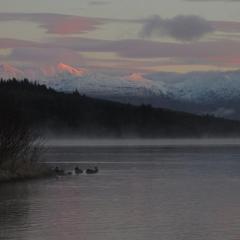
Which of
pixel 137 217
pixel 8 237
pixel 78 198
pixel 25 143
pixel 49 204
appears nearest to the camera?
pixel 8 237

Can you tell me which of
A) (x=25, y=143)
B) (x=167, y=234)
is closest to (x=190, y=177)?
(x=25, y=143)

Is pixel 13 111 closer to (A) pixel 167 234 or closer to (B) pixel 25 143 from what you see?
(B) pixel 25 143

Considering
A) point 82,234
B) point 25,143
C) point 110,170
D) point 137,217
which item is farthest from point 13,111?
point 82,234

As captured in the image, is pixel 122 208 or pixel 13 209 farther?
pixel 13 209

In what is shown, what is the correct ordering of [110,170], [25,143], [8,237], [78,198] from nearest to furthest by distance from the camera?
[8,237], [78,198], [25,143], [110,170]

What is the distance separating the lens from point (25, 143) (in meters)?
57.9

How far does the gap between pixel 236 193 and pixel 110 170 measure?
2472 cm

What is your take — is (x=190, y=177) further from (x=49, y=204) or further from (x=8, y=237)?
(x=8, y=237)

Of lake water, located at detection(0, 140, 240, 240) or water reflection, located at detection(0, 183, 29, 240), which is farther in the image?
water reflection, located at detection(0, 183, 29, 240)

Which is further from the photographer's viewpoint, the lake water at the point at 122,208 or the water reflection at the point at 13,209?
the water reflection at the point at 13,209

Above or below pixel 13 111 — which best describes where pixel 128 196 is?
below

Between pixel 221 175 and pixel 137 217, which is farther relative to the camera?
pixel 221 175

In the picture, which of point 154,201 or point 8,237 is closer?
point 8,237

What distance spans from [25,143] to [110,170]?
38.9 feet
